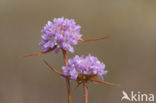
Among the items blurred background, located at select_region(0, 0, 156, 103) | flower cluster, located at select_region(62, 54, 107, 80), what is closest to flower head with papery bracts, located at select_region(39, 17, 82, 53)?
flower cluster, located at select_region(62, 54, 107, 80)

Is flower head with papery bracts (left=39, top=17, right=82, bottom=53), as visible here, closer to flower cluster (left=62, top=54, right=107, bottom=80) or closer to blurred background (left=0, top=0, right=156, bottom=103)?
flower cluster (left=62, top=54, right=107, bottom=80)

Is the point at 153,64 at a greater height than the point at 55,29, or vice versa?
the point at 153,64

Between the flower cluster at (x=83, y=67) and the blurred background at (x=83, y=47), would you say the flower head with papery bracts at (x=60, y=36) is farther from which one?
the blurred background at (x=83, y=47)

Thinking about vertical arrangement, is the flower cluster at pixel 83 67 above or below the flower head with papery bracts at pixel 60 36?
below

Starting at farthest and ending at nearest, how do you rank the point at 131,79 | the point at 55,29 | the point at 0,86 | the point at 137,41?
the point at 137,41 < the point at 131,79 < the point at 0,86 < the point at 55,29

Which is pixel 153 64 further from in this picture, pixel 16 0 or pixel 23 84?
pixel 16 0

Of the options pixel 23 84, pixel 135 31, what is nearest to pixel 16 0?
pixel 23 84

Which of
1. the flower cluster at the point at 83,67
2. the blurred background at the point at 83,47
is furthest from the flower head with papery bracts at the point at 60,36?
the blurred background at the point at 83,47
